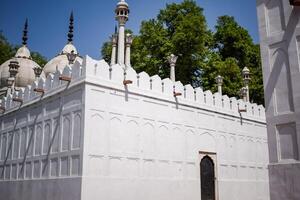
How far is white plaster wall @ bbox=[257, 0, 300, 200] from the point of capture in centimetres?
806

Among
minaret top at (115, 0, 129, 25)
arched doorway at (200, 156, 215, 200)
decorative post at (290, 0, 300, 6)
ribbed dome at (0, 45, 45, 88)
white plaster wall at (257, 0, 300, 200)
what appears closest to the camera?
white plaster wall at (257, 0, 300, 200)

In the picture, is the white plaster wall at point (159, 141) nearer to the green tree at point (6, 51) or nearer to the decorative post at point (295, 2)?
the decorative post at point (295, 2)

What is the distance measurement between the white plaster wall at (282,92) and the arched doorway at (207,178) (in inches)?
256

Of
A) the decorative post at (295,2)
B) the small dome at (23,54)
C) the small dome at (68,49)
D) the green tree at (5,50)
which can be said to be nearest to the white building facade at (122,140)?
the decorative post at (295,2)

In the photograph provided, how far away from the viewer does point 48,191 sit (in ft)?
40.1

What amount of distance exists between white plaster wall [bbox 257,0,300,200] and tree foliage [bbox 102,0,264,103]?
1775 centimetres

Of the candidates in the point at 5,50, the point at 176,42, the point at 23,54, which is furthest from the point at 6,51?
the point at 176,42

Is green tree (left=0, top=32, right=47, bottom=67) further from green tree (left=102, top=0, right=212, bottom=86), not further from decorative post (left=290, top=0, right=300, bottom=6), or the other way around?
decorative post (left=290, top=0, right=300, bottom=6)

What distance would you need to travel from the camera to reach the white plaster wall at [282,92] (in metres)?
8.06

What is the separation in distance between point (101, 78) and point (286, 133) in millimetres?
6460

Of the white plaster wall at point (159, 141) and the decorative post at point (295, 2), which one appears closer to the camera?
the decorative post at point (295, 2)

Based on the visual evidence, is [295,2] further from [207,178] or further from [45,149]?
[45,149]

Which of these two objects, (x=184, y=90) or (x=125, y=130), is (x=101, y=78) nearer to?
(x=125, y=130)

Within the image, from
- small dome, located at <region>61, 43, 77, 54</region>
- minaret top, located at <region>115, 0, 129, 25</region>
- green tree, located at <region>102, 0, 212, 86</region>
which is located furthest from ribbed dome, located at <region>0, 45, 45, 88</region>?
minaret top, located at <region>115, 0, 129, 25</region>
